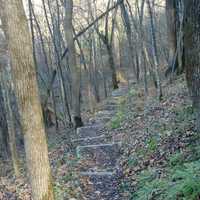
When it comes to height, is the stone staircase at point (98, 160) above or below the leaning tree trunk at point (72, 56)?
below

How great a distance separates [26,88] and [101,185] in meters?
3.62

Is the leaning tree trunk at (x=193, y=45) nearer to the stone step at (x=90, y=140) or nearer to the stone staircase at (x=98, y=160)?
the stone staircase at (x=98, y=160)

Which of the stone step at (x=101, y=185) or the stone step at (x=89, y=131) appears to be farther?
the stone step at (x=89, y=131)

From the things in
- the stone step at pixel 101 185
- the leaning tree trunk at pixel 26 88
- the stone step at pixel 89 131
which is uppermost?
the leaning tree trunk at pixel 26 88

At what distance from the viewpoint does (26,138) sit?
612 centimetres

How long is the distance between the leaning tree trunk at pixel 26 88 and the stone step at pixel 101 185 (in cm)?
203

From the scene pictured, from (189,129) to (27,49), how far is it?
13.7 feet

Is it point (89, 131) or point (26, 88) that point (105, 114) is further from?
point (26, 88)

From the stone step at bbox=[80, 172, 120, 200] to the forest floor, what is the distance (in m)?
0.14

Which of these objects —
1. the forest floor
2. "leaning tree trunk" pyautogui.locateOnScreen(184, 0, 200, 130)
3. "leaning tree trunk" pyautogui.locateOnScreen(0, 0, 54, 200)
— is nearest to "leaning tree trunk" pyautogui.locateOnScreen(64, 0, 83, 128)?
the forest floor

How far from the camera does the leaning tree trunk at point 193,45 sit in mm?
5684

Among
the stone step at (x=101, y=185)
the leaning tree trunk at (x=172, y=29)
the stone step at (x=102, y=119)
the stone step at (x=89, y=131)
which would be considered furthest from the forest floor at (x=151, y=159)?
the leaning tree trunk at (x=172, y=29)

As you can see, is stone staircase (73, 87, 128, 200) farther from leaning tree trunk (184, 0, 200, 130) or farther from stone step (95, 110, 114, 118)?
leaning tree trunk (184, 0, 200, 130)

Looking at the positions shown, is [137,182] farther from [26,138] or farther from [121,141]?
[121,141]
